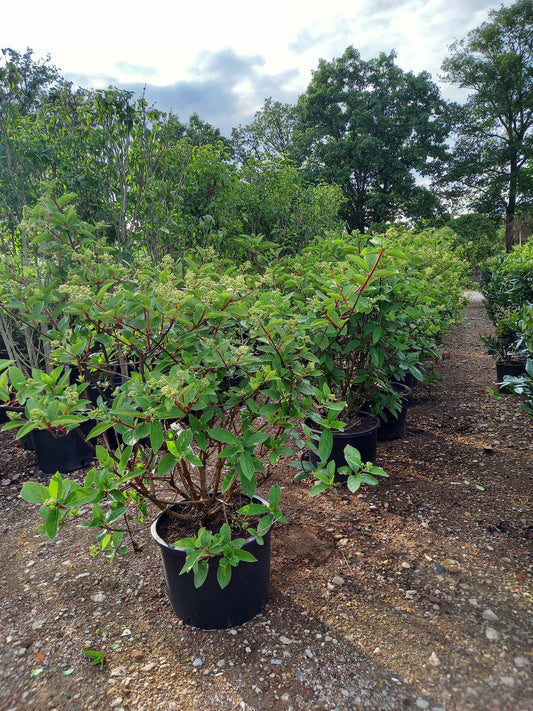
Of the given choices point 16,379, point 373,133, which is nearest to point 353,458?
point 16,379

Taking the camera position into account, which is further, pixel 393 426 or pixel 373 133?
pixel 373 133

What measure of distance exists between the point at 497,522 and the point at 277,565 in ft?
4.26

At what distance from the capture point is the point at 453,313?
5.48 metres

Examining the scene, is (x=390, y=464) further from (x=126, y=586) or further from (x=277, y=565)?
(x=126, y=586)

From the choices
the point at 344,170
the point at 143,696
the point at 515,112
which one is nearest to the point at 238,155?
the point at 344,170

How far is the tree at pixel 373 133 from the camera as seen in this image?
20.1 m

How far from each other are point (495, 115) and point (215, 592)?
2743 cm

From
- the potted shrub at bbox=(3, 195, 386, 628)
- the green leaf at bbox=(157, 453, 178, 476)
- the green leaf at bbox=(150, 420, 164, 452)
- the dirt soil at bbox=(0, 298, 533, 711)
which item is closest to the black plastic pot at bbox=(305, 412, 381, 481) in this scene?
the dirt soil at bbox=(0, 298, 533, 711)

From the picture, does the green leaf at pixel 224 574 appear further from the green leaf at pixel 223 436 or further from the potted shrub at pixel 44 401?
the potted shrub at pixel 44 401

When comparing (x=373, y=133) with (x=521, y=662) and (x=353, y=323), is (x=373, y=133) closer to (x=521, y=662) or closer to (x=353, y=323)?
(x=353, y=323)

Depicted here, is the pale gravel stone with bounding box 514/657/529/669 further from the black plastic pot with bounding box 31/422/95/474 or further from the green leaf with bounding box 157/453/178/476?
the black plastic pot with bounding box 31/422/95/474

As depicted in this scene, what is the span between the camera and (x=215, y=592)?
178 cm

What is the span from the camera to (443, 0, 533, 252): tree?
70.5ft

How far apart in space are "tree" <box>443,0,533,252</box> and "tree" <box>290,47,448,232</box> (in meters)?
2.25
